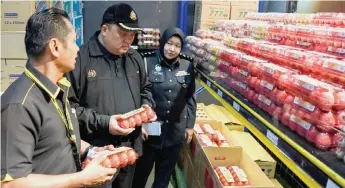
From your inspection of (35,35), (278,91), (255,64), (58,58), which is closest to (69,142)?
(58,58)

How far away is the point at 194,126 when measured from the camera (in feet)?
11.2

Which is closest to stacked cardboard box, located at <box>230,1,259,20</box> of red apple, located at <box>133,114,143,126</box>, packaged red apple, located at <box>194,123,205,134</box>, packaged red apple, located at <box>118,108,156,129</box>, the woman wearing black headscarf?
the woman wearing black headscarf

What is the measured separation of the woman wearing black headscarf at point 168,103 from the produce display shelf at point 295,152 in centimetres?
103

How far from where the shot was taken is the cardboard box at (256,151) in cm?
286

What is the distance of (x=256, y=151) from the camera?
3.13m

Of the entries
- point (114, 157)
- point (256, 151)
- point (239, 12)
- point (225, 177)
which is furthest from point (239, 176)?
point (239, 12)

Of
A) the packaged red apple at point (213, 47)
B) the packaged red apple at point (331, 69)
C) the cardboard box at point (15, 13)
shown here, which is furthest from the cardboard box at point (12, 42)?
the packaged red apple at point (331, 69)

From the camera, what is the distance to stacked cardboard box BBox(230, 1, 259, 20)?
5.04m

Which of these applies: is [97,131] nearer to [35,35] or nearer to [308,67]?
[35,35]

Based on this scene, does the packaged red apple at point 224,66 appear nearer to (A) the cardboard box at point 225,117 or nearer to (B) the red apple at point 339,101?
(A) the cardboard box at point 225,117

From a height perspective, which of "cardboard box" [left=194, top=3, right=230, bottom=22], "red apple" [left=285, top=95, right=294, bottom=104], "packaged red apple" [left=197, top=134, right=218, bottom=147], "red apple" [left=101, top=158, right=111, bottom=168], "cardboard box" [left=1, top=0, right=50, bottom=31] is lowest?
"packaged red apple" [left=197, top=134, right=218, bottom=147]

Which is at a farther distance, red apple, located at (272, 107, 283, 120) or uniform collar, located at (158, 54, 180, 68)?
uniform collar, located at (158, 54, 180, 68)

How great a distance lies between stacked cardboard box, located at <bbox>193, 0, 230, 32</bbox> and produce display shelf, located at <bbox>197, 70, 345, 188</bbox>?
10.3ft

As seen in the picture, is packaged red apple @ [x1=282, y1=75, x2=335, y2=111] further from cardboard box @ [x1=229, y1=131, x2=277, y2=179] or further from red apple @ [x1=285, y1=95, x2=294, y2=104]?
cardboard box @ [x1=229, y1=131, x2=277, y2=179]
